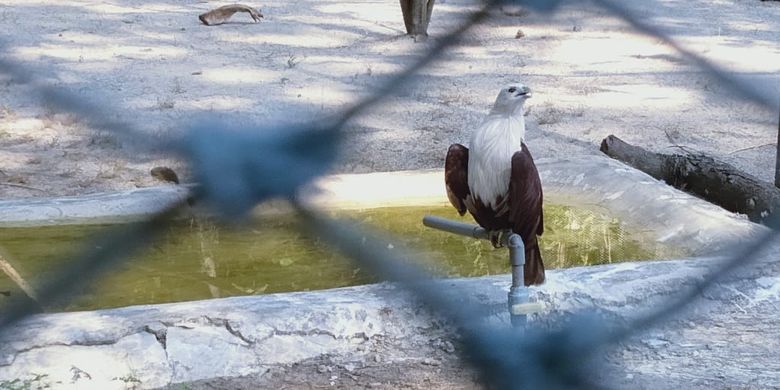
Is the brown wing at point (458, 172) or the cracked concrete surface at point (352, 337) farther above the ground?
the brown wing at point (458, 172)

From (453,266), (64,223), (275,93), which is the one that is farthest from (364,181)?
(275,93)

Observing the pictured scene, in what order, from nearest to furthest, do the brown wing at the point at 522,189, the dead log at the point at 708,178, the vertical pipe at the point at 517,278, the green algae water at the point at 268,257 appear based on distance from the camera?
the vertical pipe at the point at 517,278 < the brown wing at the point at 522,189 < the green algae water at the point at 268,257 < the dead log at the point at 708,178

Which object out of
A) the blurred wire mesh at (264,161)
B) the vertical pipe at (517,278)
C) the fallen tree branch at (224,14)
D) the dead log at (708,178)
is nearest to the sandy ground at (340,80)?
the fallen tree branch at (224,14)

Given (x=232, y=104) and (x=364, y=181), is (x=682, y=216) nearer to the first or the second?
(x=364, y=181)

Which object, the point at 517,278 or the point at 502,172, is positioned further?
the point at 502,172

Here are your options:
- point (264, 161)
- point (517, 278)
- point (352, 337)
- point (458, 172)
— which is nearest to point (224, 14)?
point (352, 337)

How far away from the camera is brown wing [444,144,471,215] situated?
57.2 inches

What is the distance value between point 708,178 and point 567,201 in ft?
1.12

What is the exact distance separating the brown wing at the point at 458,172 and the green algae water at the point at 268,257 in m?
0.48

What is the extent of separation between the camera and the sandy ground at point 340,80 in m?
3.01

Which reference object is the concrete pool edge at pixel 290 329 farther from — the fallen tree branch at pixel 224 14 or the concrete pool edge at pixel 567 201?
the fallen tree branch at pixel 224 14

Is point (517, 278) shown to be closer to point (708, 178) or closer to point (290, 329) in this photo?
point (290, 329)

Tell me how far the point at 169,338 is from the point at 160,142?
135cm

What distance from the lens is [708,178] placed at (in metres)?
2.69
